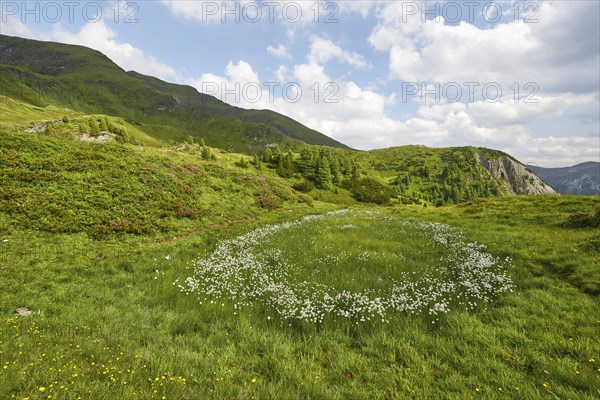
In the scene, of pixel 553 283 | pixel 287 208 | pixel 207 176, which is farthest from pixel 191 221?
pixel 553 283

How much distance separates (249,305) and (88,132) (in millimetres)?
70964

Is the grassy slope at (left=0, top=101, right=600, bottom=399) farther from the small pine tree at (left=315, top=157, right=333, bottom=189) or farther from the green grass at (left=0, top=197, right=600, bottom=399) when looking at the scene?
the small pine tree at (left=315, top=157, right=333, bottom=189)

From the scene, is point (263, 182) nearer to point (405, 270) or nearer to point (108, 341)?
point (405, 270)

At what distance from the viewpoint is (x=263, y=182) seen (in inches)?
1705

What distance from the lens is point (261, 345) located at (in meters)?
7.57

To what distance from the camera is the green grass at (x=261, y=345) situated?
17.6ft

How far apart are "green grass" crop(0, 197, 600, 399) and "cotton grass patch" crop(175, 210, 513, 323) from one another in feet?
2.10

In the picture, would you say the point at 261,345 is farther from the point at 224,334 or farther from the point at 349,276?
the point at 349,276

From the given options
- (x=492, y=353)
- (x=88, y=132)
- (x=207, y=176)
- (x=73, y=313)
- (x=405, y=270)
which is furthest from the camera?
(x=88, y=132)

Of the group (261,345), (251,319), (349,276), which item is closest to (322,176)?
(349,276)

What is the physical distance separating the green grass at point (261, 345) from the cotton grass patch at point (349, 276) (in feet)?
2.10

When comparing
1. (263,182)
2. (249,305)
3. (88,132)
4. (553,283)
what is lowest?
(249,305)

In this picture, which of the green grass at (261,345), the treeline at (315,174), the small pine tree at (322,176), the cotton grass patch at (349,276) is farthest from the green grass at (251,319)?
the small pine tree at (322,176)

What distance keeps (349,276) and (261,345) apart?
18.3ft
